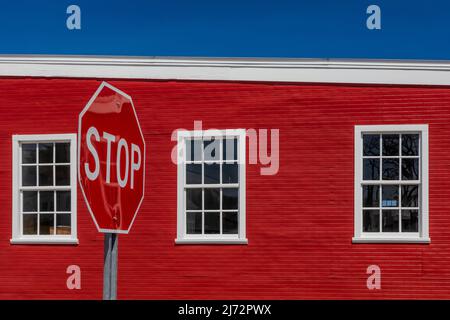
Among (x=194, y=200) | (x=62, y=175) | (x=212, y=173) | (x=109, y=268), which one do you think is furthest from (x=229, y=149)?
Answer: (x=109, y=268)

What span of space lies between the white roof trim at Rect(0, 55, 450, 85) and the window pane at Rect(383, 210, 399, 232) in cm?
204

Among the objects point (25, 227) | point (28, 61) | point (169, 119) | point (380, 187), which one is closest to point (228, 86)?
point (169, 119)

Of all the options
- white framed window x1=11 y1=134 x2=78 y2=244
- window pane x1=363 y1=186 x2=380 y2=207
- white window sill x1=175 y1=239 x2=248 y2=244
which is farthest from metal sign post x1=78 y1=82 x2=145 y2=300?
white framed window x1=11 y1=134 x2=78 y2=244

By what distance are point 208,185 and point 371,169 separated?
2599mm

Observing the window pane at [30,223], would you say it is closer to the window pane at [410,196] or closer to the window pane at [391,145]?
the window pane at [391,145]

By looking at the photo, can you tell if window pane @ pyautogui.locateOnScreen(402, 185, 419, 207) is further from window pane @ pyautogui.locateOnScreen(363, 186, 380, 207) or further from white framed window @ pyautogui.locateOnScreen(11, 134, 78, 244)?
white framed window @ pyautogui.locateOnScreen(11, 134, 78, 244)

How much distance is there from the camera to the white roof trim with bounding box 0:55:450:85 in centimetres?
820

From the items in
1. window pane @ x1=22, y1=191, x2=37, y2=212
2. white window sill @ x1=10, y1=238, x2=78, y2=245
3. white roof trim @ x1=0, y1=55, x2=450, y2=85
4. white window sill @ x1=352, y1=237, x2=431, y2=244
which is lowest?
white window sill @ x1=10, y1=238, x2=78, y2=245

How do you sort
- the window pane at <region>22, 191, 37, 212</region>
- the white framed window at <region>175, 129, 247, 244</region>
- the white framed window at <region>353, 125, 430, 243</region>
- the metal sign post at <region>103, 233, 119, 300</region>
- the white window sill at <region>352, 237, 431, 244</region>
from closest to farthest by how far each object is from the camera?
the metal sign post at <region>103, 233, 119, 300</region> → the white window sill at <region>352, 237, 431, 244</region> → the white framed window at <region>353, 125, 430, 243</region> → the white framed window at <region>175, 129, 247, 244</region> → the window pane at <region>22, 191, 37, 212</region>

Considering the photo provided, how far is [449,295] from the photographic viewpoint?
805 centimetres

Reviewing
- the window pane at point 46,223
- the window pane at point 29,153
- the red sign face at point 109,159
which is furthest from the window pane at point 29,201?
the red sign face at point 109,159

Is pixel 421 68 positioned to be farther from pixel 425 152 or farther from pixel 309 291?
pixel 309 291

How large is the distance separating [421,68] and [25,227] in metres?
7.01

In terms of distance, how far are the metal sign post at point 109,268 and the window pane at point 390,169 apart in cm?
654
